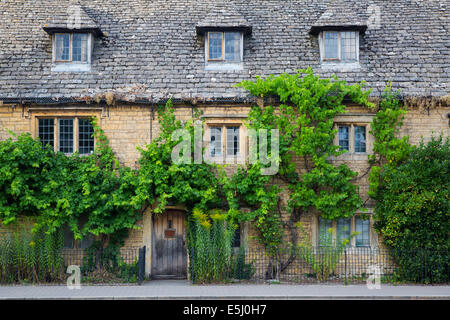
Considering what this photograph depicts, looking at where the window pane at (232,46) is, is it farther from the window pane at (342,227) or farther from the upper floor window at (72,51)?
the window pane at (342,227)

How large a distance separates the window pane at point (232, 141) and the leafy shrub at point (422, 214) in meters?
4.92

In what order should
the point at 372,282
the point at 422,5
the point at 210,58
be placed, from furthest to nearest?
the point at 422,5
the point at 210,58
the point at 372,282

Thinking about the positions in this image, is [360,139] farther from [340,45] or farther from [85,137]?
[85,137]

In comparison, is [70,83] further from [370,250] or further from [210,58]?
[370,250]

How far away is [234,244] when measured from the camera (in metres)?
15.1

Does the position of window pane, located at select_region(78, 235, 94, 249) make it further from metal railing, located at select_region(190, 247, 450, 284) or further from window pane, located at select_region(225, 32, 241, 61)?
window pane, located at select_region(225, 32, 241, 61)

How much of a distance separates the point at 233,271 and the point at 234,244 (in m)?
1.14

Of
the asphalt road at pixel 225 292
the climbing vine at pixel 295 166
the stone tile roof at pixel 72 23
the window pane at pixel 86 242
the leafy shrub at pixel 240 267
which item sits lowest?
the asphalt road at pixel 225 292

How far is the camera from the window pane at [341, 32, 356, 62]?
52.8 feet

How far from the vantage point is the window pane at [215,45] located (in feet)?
52.9

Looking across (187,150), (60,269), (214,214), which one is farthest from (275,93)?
(60,269)

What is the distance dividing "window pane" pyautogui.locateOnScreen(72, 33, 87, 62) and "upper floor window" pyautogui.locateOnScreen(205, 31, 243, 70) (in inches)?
164

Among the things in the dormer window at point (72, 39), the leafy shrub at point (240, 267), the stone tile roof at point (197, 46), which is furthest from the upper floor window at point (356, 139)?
the dormer window at point (72, 39)

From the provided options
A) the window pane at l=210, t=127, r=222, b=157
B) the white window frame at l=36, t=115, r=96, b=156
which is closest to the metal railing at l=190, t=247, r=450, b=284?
the window pane at l=210, t=127, r=222, b=157
